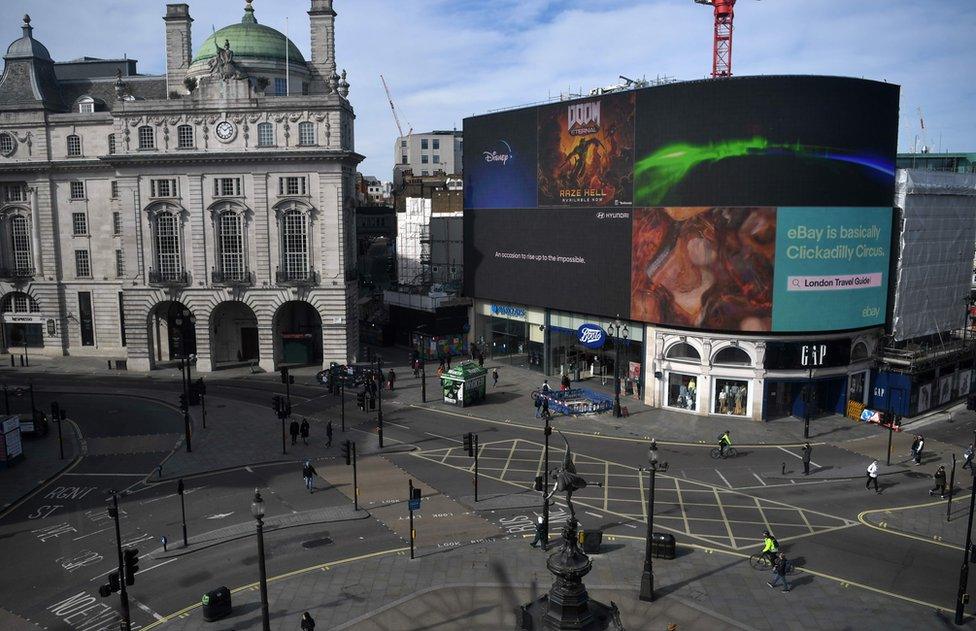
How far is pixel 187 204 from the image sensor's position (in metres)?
67.5

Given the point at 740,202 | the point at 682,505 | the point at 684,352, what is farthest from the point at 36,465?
the point at 740,202

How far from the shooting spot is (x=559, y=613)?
18.9 m

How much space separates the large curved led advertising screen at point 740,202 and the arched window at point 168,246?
36.0 metres

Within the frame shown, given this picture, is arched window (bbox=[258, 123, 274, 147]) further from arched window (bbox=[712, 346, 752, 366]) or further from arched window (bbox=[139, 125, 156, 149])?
arched window (bbox=[712, 346, 752, 366])

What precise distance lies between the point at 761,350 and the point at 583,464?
17.4m

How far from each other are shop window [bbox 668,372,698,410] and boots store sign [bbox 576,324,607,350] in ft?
21.7

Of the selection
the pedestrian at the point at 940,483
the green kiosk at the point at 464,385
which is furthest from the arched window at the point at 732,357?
the green kiosk at the point at 464,385

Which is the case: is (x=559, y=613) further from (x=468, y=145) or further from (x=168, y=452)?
(x=468, y=145)

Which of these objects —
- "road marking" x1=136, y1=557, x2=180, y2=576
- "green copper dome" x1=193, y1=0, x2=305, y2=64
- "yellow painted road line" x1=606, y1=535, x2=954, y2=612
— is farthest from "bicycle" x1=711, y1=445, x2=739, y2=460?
"green copper dome" x1=193, y1=0, x2=305, y2=64

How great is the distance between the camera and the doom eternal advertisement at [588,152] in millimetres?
57688

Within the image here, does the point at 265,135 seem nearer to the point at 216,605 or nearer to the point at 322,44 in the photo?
the point at 322,44

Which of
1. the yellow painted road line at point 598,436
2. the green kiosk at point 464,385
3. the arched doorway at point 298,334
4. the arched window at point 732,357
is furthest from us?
the arched doorway at point 298,334

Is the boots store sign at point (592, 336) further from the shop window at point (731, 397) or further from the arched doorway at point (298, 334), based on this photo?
the arched doorway at point (298, 334)

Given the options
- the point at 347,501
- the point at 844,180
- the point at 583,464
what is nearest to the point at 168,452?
the point at 347,501
